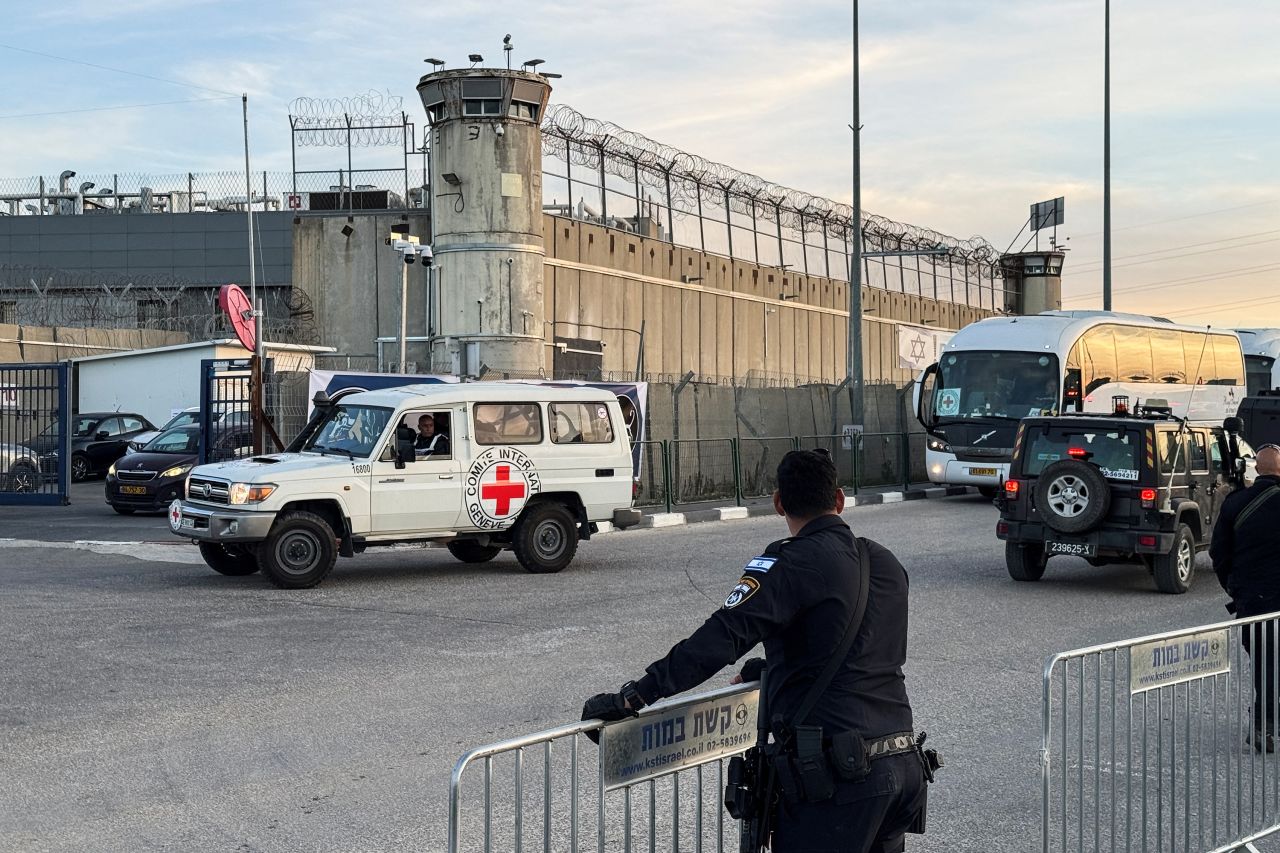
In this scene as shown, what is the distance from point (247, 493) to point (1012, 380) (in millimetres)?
17301

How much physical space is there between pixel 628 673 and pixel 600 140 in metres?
30.8

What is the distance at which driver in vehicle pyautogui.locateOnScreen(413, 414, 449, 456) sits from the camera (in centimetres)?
1509

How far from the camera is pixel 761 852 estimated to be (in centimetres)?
417

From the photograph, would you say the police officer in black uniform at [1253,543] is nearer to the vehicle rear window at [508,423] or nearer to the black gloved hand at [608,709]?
the black gloved hand at [608,709]

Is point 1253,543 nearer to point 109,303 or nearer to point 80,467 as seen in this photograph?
point 80,467

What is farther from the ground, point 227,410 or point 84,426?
point 227,410

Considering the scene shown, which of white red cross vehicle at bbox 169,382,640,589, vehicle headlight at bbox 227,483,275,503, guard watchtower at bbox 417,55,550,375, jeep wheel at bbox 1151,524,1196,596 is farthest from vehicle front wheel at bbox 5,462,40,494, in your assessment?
jeep wheel at bbox 1151,524,1196,596

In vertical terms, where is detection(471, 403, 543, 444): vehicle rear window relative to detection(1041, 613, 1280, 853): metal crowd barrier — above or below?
above

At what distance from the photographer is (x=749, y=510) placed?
2456cm

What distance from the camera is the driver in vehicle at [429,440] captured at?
15094 millimetres

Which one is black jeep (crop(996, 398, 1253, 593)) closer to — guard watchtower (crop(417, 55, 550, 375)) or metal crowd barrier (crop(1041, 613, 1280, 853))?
metal crowd barrier (crop(1041, 613, 1280, 853))

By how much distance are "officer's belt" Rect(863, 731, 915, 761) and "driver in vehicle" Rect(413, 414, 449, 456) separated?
37.0 ft

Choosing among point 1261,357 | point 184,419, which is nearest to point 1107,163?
point 1261,357

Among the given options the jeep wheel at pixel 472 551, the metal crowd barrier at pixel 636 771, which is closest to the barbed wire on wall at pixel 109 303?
the jeep wheel at pixel 472 551
